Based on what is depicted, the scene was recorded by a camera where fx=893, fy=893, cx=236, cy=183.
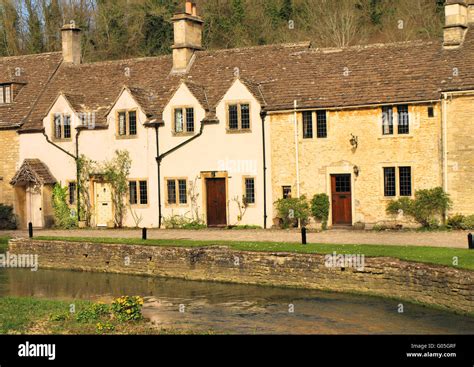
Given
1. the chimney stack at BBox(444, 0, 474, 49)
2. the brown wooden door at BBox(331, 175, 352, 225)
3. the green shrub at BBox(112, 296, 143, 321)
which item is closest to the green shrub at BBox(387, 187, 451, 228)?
the brown wooden door at BBox(331, 175, 352, 225)

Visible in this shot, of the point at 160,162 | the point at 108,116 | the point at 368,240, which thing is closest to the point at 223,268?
the point at 368,240

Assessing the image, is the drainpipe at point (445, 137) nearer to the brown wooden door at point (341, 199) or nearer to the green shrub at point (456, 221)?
the green shrub at point (456, 221)

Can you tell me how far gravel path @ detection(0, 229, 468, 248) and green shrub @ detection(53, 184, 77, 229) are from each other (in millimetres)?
2892

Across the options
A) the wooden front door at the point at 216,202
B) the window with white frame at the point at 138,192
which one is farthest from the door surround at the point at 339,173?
the window with white frame at the point at 138,192

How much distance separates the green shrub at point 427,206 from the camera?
37.4 meters

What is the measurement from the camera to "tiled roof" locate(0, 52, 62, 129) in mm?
48281

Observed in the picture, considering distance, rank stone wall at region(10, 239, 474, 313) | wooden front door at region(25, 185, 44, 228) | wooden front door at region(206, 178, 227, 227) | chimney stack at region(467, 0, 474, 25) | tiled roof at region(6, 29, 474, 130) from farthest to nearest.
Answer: wooden front door at region(25, 185, 44, 228)
wooden front door at region(206, 178, 227, 227)
chimney stack at region(467, 0, 474, 25)
tiled roof at region(6, 29, 474, 130)
stone wall at region(10, 239, 474, 313)

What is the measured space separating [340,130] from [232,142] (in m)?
5.35

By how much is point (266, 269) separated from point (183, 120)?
46.9 ft

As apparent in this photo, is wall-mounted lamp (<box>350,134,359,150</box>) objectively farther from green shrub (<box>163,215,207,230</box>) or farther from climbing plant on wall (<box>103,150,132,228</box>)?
climbing plant on wall (<box>103,150,132,228</box>)

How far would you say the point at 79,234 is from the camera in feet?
134

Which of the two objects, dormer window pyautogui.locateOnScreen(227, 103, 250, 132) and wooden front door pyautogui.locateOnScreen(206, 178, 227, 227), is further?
wooden front door pyautogui.locateOnScreen(206, 178, 227, 227)

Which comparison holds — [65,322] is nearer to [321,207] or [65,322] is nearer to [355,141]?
[321,207]

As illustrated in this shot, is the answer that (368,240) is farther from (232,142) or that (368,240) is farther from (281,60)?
(281,60)
